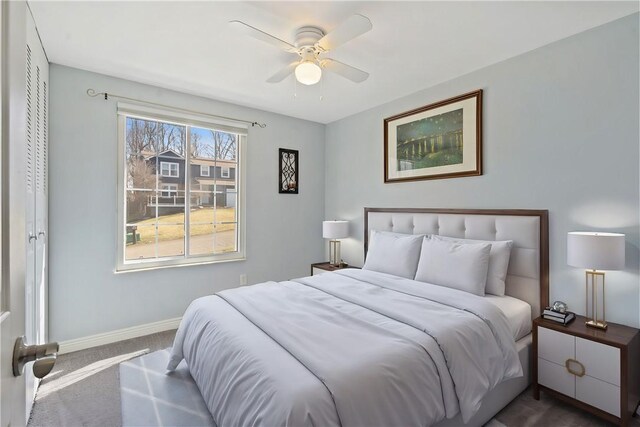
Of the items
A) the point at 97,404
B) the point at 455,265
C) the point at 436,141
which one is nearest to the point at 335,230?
the point at 436,141

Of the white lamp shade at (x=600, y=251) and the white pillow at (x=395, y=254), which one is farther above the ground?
the white lamp shade at (x=600, y=251)

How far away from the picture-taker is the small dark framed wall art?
4.19m

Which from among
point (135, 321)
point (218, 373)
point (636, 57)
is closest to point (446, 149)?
point (636, 57)

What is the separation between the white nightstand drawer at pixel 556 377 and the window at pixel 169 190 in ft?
11.9

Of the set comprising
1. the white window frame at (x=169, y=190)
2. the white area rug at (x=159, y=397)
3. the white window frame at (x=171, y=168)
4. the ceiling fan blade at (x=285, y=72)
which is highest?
the ceiling fan blade at (x=285, y=72)

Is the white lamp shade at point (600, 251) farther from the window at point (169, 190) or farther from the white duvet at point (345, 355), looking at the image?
the window at point (169, 190)

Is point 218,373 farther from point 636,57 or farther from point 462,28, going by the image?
point 636,57

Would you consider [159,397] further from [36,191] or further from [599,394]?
[599,394]

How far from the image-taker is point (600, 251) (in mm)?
1884

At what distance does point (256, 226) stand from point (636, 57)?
373 centimetres

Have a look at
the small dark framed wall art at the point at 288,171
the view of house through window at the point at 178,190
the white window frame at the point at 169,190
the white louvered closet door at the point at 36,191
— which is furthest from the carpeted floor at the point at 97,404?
the small dark framed wall art at the point at 288,171

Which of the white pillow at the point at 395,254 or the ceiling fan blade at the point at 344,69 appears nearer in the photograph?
the ceiling fan blade at the point at 344,69

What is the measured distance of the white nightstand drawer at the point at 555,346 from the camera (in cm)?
200

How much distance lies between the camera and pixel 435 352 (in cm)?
155
